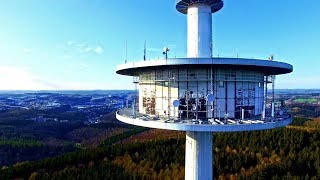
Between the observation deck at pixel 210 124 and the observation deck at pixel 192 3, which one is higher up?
the observation deck at pixel 192 3

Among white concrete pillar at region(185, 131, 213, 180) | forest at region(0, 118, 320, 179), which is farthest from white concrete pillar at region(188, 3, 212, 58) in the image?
forest at region(0, 118, 320, 179)

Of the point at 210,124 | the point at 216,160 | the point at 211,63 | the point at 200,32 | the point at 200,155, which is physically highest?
the point at 200,32

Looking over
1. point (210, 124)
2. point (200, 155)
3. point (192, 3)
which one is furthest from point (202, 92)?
point (192, 3)

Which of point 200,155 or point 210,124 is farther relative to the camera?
point 200,155

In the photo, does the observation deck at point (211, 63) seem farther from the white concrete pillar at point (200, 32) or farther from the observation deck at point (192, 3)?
the observation deck at point (192, 3)

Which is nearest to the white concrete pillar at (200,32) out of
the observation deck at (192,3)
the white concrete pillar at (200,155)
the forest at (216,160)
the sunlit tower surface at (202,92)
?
the sunlit tower surface at (202,92)

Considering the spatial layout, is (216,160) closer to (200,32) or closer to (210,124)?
(200,32)
